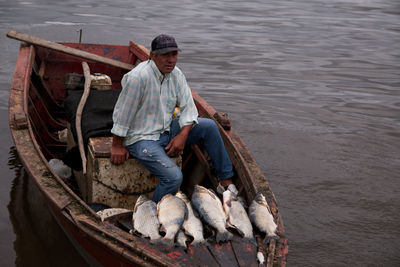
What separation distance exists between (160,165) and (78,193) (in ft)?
5.23

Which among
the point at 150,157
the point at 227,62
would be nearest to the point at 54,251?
the point at 150,157

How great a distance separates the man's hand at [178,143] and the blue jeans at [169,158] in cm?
7

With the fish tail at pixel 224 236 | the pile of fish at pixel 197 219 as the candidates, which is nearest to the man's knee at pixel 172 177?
the pile of fish at pixel 197 219

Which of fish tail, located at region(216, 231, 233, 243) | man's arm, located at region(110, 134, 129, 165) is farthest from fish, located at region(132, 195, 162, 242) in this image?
man's arm, located at region(110, 134, 129, 165)

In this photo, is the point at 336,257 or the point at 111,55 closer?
the point at 336,257

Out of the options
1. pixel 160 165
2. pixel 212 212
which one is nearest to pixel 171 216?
pixel 212 212

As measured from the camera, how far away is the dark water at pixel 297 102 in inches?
225

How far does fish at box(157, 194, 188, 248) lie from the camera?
131 inches

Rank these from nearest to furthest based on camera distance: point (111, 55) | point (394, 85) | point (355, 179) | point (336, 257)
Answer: point (336, 257) < point (355, 179) < point (111, 55) < point (394, 85)

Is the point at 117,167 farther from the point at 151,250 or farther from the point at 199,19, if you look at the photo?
the point at 199,19

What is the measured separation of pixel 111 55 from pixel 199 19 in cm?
1451

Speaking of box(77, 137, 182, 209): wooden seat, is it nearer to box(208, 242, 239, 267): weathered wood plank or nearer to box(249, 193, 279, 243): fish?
box(249, 193, 279, 243): fish

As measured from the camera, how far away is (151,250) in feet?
10.6

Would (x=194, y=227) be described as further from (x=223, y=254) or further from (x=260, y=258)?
(x=260, y=258)
